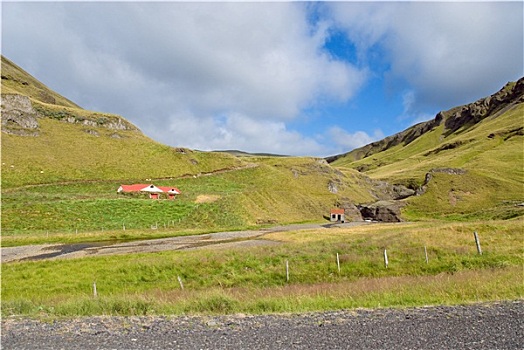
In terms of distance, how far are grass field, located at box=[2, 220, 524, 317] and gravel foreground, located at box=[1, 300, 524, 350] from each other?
7.47 ft

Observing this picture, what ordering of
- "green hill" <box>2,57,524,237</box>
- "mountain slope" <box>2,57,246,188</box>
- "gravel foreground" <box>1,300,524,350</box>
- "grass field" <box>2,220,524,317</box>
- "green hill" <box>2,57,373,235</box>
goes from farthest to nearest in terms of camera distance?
"mountain slope" <box>2,57,246,188</box> → "green hill" <box>2,57,524,237</box> → "green hill" <box>2,57,373,235</box> → "grass field" <box>2,220,524,317</box> → "gravel foreground" <box>1,300,524,350</box>

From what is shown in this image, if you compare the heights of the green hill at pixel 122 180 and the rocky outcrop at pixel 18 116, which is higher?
the rocky outcrop at pixel 18 116

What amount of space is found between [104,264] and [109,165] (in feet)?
287

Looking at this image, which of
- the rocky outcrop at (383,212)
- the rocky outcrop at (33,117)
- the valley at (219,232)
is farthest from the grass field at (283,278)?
the rocky outcrop at (33,117)

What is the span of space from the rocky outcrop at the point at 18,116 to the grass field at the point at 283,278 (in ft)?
335

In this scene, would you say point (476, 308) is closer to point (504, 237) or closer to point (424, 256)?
point (424, 256)

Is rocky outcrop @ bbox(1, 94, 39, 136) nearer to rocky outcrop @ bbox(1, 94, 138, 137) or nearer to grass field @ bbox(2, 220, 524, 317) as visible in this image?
rocky outcrop @ bbox(1, 94, 138, 137)

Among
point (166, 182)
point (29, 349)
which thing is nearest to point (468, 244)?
point (29, 349)

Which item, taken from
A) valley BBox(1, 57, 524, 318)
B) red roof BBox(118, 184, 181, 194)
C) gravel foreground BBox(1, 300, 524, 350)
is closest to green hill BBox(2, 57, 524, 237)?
valley BBox(1, 57, 524, 318)

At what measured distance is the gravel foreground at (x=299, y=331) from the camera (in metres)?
9.59

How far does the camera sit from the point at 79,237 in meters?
50.1

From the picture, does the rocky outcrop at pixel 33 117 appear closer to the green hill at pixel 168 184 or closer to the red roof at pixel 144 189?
Result: the green hill at pixel 168 184

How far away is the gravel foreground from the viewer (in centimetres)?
959

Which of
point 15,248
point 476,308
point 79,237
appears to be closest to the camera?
point 476,308
